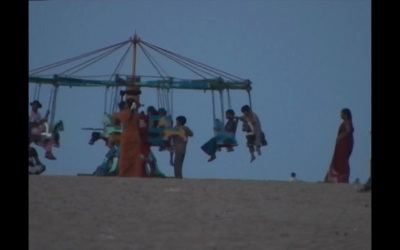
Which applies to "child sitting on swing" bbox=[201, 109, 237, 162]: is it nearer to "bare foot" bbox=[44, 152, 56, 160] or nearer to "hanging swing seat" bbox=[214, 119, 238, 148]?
"hanging swing seat" bbox=[214, 119, 238, 148]

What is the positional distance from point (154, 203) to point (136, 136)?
2071 millimetres

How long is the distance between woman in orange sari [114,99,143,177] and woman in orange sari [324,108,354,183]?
2.64 m

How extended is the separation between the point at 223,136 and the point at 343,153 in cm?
167

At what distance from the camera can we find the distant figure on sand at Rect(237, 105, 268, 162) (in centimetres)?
1338

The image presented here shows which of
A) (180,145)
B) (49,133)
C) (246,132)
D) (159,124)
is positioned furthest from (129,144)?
(246,132)

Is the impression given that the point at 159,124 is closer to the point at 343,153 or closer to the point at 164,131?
the point at 164,131

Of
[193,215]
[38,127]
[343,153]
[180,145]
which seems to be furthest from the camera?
[180,145]

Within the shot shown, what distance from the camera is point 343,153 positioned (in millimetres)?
13188

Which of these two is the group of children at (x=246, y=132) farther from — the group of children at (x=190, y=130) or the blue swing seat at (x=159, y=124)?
the blue swing seat at (x=159, y=124)

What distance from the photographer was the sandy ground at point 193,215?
400 inches

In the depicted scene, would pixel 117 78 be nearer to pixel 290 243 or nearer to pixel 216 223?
pixel 216 223

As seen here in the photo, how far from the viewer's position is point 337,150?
13.2 meters

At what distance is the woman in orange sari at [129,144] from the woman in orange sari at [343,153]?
2637mm
